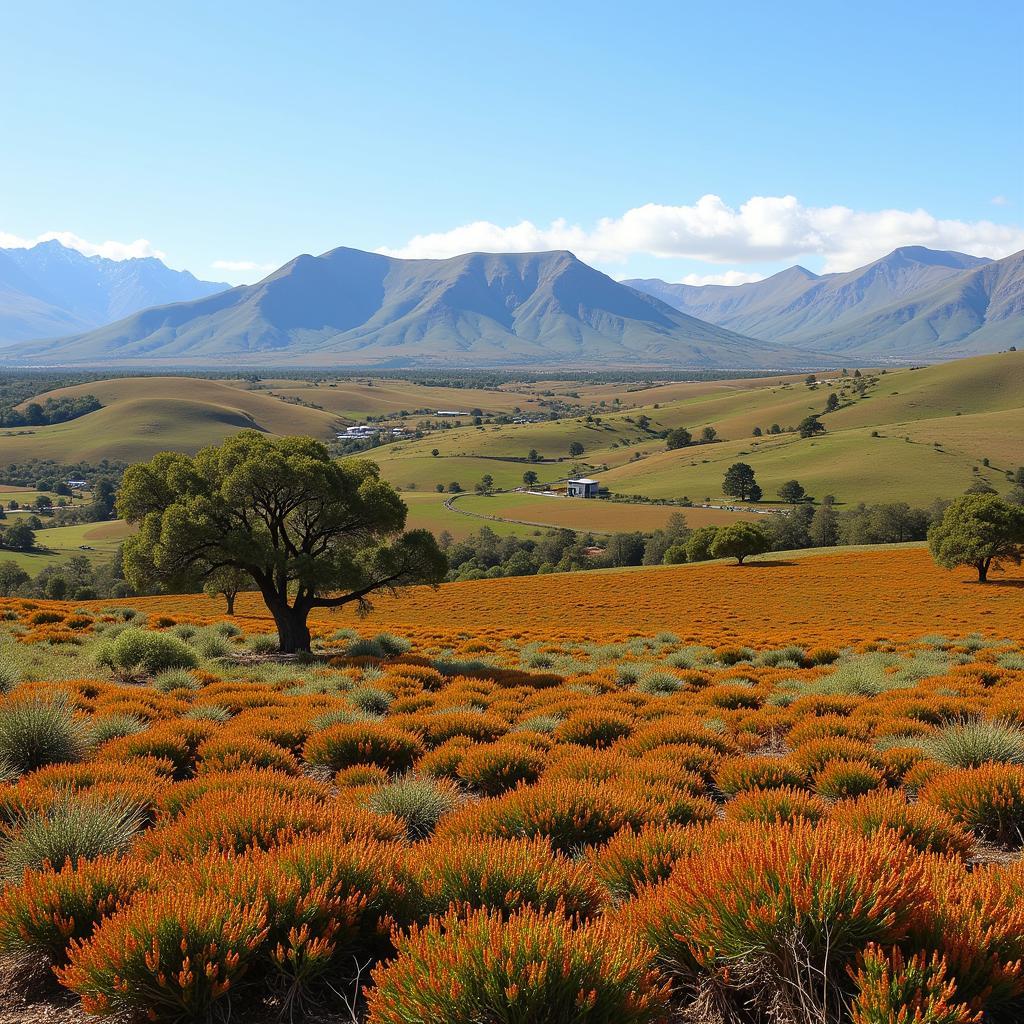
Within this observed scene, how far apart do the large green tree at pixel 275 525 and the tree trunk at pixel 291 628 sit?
0.03m

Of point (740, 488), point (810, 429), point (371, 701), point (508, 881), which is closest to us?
point (508, 881)

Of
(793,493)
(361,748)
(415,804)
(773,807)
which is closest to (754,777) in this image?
(773,807)

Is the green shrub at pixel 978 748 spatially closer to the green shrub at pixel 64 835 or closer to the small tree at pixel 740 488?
the green shrub at pixel 64 835

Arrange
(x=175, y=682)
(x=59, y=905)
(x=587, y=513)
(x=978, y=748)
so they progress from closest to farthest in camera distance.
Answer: (x=59, y=905), (x=978, y=748), (x=175, y=682), (x=587, y=513)

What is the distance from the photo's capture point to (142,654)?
56.1 feet

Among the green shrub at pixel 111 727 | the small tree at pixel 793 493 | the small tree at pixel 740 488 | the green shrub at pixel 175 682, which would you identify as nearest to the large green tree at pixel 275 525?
the green shrub at pixel 175 682

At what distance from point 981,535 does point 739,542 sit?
19741 mm

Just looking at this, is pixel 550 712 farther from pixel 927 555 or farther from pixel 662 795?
pixel 927 555

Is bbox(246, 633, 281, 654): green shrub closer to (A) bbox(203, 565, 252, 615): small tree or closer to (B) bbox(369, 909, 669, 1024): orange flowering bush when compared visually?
(A) bbox(203, 565, 252, 615): small tree

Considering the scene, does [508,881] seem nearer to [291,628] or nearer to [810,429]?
[291,628]

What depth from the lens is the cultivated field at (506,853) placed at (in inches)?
144

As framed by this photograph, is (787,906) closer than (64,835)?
Yes

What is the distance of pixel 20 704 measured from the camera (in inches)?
371

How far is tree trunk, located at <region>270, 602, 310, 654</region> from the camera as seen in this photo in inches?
930
